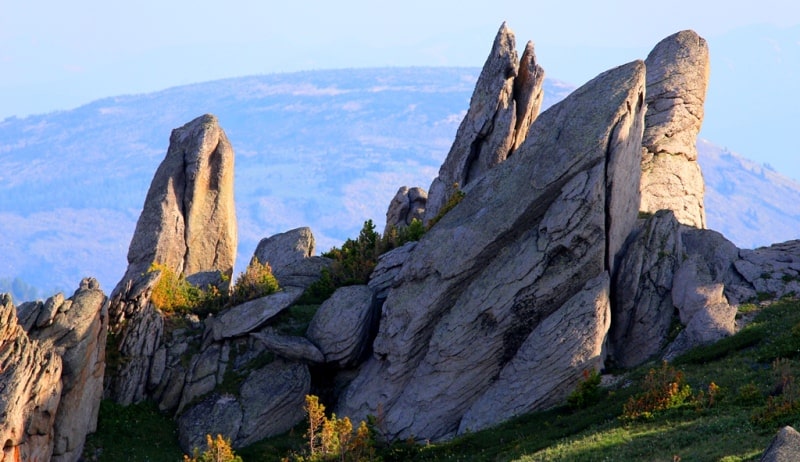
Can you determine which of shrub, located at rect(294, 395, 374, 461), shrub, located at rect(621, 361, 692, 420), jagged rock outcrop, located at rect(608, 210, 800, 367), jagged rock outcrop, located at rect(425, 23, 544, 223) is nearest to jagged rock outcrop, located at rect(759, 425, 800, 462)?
shrub, located at rect(621, 361, 692, 420)

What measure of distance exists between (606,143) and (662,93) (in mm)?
17605

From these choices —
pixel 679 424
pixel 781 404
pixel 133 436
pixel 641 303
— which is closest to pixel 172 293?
pixel 133 436

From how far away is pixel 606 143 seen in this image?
48031 mm

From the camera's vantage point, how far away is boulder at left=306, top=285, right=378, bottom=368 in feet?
166

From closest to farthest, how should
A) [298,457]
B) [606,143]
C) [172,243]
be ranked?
[298,457] < [606,143] < [172,243]

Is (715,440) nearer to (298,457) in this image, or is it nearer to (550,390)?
(550,390)

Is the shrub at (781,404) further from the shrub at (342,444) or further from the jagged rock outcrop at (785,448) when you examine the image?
the shrub at (342,444)

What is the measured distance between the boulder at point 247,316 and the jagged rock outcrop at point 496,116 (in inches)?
487

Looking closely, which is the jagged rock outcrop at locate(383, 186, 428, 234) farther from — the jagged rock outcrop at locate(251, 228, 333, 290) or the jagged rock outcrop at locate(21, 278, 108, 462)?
the jagged rock outcrop at locate(21, 278, 108, 462)

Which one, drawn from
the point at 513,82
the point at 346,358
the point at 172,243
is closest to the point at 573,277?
the point at 346,358

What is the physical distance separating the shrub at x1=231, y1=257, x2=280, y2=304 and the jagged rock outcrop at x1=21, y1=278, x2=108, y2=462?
27.4ft

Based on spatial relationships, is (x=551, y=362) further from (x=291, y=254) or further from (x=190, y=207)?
(x=291, y=254)

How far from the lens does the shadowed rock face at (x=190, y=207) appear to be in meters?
58.4

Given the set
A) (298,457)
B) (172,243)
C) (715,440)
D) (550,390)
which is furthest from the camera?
(172,243)
